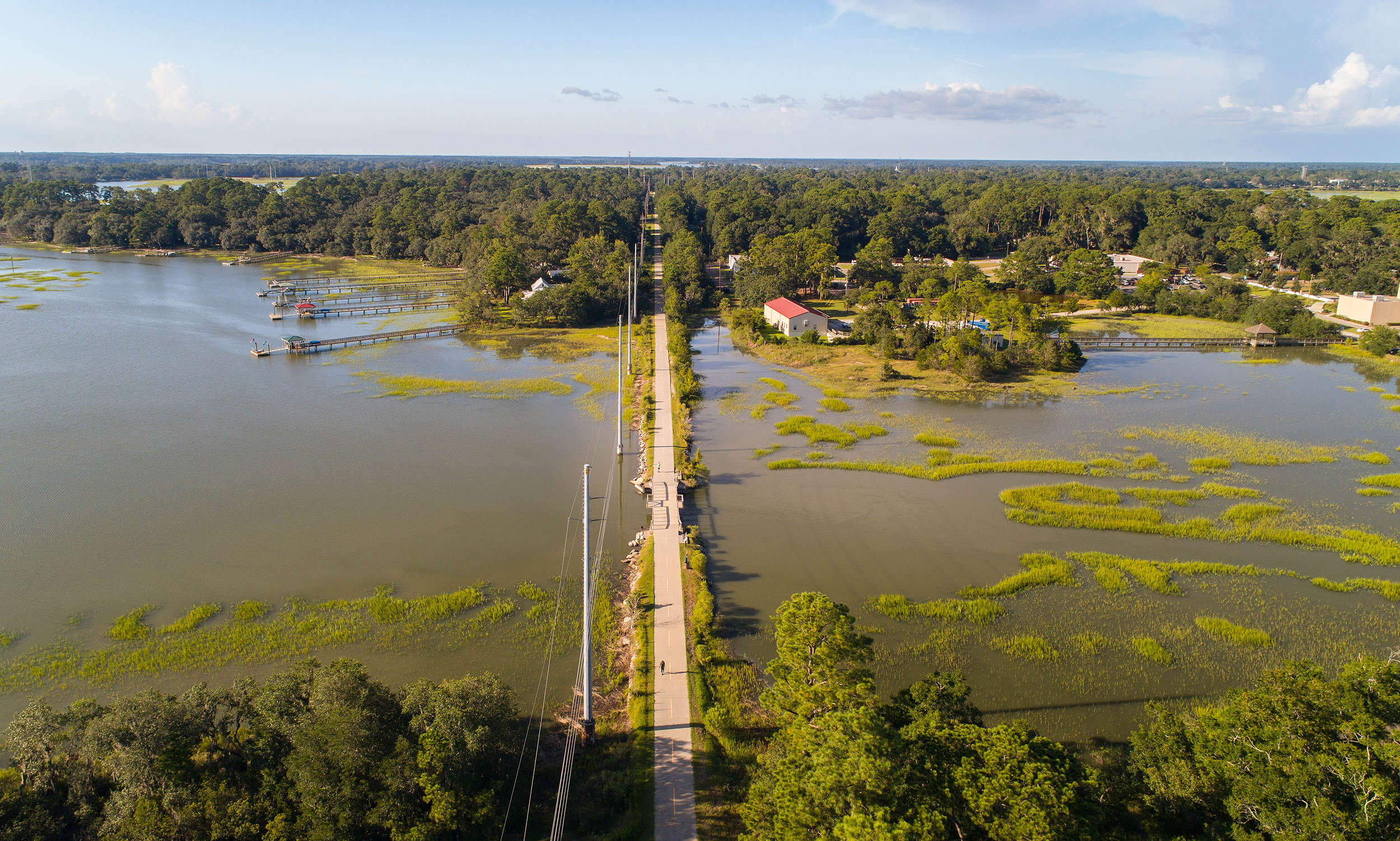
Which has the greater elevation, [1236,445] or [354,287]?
[354,287]

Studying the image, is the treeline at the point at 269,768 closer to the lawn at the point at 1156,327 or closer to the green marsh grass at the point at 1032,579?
the green marsh grass at the point at 1032,579

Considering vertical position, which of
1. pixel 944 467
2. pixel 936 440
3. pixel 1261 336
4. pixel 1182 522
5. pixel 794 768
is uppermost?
pixel 1261 336

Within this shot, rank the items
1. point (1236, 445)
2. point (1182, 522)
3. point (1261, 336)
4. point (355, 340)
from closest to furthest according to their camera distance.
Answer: point (1182, 522) → point (1236, 445) → point (355, 340) → point (1261, 336)

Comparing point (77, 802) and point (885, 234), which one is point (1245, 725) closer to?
point (77, 802)

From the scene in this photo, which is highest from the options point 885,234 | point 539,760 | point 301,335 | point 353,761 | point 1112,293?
point 885,234

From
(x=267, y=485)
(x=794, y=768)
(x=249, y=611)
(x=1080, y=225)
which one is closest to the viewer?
(x=794, y=768)

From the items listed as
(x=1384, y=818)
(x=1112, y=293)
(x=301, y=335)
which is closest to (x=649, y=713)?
(x=1384, y=818)

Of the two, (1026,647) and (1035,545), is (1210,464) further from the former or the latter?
(1026,647)

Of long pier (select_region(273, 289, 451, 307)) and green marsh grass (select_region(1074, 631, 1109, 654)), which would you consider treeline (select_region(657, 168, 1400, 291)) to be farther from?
green marsh grass (select_region(1074, 631, 1109, 654))

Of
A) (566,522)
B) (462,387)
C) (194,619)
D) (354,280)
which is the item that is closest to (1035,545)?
(566,522)
